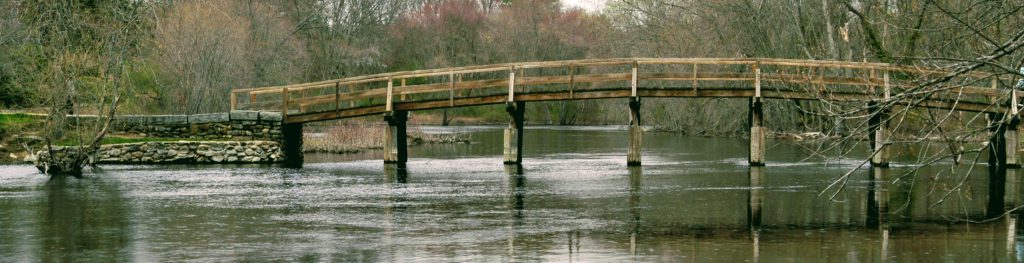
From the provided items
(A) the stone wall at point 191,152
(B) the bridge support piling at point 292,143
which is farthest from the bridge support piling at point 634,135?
(A) the stone wall at point 191,152

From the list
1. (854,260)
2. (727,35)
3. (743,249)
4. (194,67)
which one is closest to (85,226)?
(743,249)

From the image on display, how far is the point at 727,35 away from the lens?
56281 millimetres

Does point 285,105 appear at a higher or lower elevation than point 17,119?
higher

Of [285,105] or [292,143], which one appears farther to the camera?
[292,143]

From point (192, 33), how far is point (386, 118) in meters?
12.1

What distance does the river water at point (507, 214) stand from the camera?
17281mm

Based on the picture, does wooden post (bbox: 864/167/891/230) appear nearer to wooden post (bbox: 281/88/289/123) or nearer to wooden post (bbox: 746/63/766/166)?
wooden post (bbox: 746/63/766/166)

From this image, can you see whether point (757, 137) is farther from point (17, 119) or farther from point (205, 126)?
point (17, 119)

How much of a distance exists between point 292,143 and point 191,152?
3.21m

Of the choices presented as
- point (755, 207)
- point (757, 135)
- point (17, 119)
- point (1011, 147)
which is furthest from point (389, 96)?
point (1011, 147)

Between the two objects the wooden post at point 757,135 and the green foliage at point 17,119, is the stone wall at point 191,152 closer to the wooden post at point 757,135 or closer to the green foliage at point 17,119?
the green foliage at point 17,119

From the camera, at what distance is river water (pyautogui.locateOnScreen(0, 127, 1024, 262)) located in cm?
1728

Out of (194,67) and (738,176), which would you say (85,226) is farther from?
(194,67)

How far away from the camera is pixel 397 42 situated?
3479 inches
